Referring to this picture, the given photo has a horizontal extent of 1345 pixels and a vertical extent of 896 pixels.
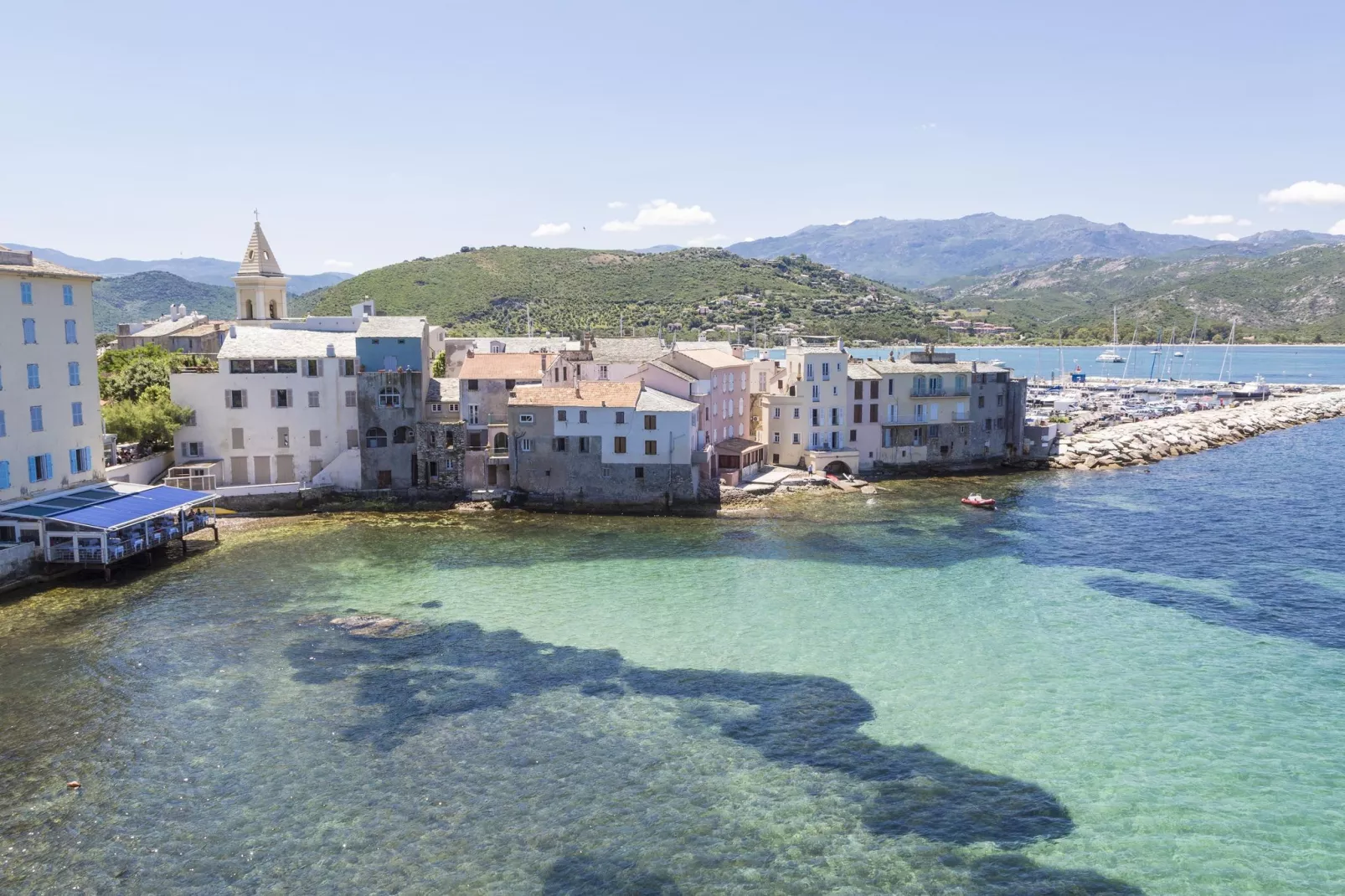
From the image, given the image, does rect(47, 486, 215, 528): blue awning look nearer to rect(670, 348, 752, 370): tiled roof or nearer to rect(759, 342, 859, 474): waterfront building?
rect(670, 348, 752, 370): tiled roof

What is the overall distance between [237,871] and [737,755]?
46.6ft

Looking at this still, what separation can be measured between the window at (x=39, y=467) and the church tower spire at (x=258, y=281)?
3186 centimetres

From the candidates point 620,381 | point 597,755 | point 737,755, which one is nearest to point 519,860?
point 597,755

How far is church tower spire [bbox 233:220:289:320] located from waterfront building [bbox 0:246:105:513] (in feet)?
82.6

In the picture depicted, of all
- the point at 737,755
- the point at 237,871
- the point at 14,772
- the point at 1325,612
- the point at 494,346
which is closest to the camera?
the point at 237,871

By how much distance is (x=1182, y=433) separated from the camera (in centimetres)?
9750

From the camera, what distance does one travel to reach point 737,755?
2819 cm

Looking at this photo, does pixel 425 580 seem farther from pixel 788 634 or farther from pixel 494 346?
pixel 494 346

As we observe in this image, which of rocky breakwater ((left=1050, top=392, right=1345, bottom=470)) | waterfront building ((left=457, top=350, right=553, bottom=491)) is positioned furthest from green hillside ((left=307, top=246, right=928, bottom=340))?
waterfront building ((left=457, top=350, right=553, bottom=491))

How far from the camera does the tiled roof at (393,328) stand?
65.2 meters

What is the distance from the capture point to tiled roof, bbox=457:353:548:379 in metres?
66.6

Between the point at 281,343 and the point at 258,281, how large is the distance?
16138 millimetres

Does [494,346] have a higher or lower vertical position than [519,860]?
higher

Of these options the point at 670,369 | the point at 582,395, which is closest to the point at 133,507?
Result: the point at 582,395
